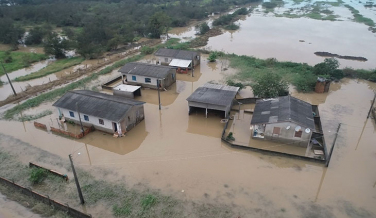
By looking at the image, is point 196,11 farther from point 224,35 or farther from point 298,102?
point 298,102

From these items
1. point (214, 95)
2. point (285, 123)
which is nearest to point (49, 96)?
point (214, 95)

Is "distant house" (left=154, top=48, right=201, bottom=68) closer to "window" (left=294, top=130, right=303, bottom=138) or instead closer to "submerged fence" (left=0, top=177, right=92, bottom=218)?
"window" (left=294, top=130, right=303, bottom=138)

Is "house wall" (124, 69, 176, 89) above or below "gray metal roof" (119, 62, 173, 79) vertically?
below

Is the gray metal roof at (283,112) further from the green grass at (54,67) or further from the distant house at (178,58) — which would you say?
the green grass at (54,67)

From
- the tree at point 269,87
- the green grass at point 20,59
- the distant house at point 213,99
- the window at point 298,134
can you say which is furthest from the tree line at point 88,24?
the window at point 298,134

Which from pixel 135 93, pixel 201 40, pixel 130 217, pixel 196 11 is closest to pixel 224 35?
pixel 201 40

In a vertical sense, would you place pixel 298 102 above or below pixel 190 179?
above

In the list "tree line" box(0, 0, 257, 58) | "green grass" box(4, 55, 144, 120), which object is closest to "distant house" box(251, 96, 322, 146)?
"green grass" box(4, 55, 144, 120)
